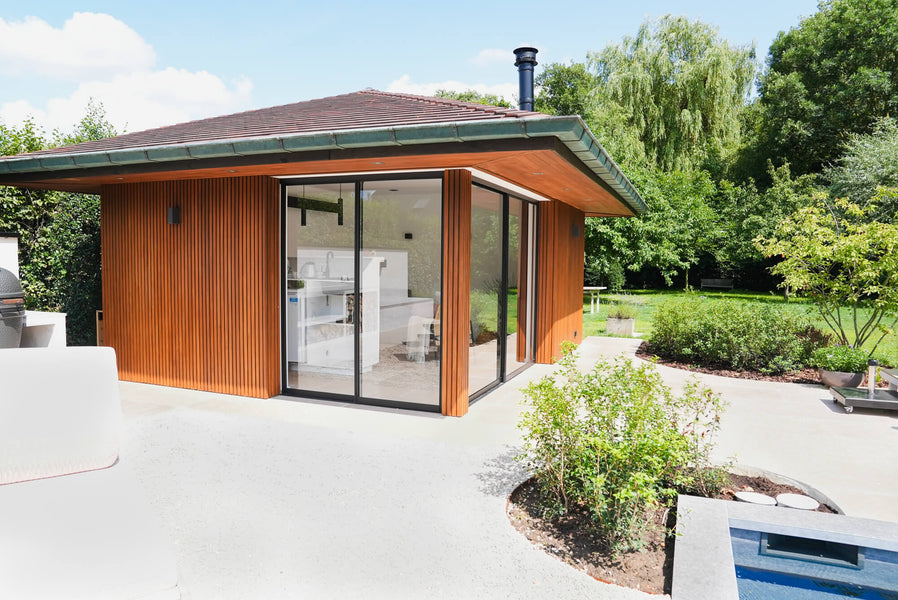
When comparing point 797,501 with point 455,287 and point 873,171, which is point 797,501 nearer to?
point 455,287

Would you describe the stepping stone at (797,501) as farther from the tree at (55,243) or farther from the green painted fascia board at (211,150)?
the tree at (55,243)

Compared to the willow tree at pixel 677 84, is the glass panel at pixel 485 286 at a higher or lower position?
lower

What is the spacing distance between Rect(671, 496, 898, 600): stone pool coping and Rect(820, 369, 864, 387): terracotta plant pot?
4992 millimetres

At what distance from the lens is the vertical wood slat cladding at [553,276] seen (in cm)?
919

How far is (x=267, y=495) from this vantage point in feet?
13.5

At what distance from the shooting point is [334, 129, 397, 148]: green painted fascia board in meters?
4.81

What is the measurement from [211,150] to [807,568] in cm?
549

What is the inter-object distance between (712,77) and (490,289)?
18846mm

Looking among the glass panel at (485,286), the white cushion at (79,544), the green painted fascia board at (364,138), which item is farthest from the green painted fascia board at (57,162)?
the white cushion at (79,544)

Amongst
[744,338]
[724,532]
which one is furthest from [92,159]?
[744,338]

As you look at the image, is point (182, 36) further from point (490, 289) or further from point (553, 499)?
point (553, 499)

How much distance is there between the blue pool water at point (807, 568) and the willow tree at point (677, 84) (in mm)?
20700

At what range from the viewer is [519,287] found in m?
9.02

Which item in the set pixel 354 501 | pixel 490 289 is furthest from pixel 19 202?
pixel 354 501
